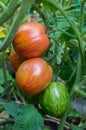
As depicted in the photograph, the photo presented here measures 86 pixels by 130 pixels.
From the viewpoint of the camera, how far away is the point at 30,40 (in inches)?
22.0

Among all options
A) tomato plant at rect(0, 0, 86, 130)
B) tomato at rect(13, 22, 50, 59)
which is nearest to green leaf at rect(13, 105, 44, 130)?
tomato plant at rect(0, 0, 86, 130)

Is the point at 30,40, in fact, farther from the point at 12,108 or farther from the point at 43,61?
the point at 12,108

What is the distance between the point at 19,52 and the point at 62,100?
12 centimetres

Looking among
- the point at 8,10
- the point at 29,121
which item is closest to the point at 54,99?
the point at 29,121

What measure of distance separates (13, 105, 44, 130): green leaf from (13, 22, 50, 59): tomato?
0.11m

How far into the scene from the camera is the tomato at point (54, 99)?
594 mm

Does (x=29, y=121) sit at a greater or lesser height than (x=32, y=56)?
lesser

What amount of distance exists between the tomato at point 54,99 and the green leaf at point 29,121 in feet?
0.08

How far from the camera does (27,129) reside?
1.95 ft

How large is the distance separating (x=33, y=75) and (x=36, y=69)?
12 mm

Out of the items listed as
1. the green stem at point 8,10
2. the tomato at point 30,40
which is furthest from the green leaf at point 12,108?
the green stem at point 8,10

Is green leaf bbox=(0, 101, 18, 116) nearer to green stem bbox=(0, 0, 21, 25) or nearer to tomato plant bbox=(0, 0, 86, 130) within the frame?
tomato plant bbox=(0, 0, 86, 130)

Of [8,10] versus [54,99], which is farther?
[54,99]

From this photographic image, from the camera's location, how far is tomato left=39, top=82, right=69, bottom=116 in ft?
1.95
